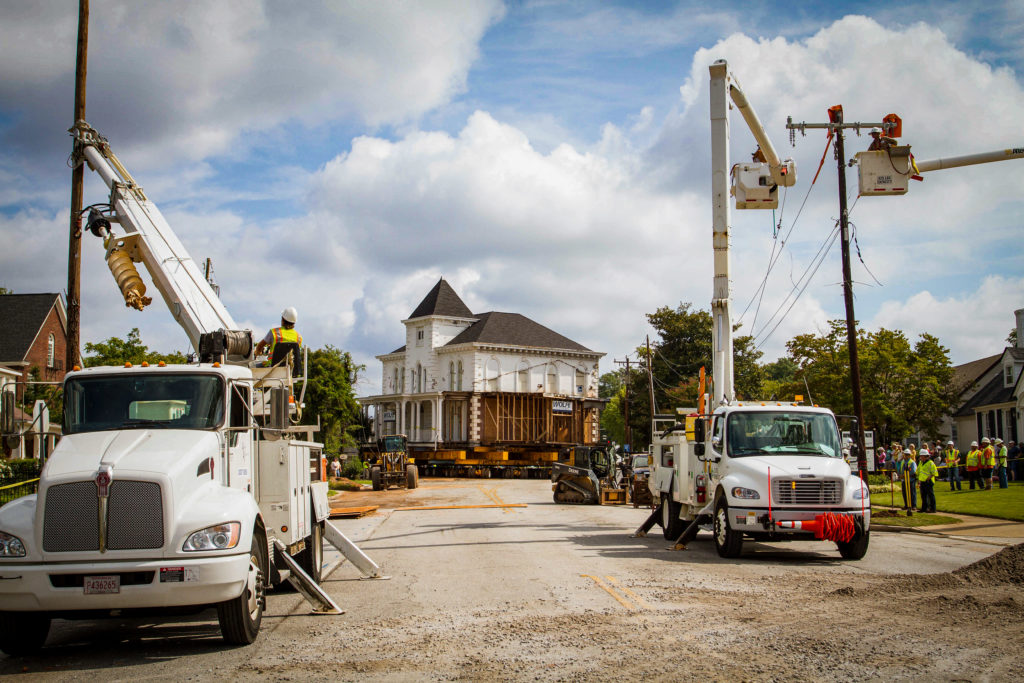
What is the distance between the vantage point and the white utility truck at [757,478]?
14.3 metres

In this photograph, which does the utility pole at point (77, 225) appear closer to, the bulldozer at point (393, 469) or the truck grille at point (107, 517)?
the truck grille at point (107, 517)

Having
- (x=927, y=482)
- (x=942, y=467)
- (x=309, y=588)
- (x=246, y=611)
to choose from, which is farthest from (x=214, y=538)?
(x=942, y=467)

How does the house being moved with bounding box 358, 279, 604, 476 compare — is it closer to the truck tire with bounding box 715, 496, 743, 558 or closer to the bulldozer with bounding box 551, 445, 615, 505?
the bulldozer with bounding box 551, 445, 615, 505

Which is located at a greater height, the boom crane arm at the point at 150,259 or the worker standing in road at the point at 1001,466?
the boom crane arm at the point at 150,259

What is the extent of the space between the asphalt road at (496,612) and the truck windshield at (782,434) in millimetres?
1732

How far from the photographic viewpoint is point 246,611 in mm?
8047

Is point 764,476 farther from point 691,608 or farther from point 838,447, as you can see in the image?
point 691,608

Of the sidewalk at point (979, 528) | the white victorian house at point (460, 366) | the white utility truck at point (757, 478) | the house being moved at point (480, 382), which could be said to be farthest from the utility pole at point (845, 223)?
the white victorian house at point (460, 366)

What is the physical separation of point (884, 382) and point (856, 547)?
3587cm

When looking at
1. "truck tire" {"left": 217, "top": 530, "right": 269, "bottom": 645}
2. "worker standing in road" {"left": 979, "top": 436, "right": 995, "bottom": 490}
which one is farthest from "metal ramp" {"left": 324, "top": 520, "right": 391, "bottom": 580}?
"worker standing in road" {"left": 979, "top": 436, "right": 995, "bottom": 490}

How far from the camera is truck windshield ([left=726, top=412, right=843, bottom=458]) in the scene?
50.9 feet

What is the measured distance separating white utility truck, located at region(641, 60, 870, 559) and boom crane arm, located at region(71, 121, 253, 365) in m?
8.17

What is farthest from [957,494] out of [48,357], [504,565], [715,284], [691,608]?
[48,357]

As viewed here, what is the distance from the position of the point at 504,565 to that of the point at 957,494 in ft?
72.2
